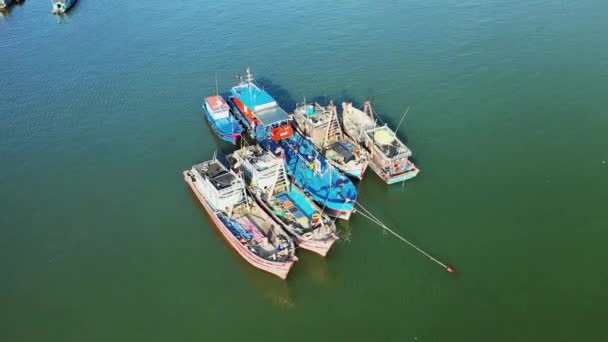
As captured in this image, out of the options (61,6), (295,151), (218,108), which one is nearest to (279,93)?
(218,108)

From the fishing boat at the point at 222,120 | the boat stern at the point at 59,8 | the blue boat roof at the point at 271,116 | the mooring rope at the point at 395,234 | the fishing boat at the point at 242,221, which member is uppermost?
the boat stern at the point at 59,8

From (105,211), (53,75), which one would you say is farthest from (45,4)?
(105,211)

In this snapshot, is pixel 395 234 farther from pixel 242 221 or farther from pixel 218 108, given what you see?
pixel 218 108

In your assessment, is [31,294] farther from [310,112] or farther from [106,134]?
[310,112]

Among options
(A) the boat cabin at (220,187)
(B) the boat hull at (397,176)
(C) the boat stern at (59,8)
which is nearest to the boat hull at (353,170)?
(B) the boat hull at (397,176)

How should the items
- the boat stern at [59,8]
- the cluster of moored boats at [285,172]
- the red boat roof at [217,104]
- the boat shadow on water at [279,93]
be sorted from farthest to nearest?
the boat stern at [59,8] → the boat shadow on water at [279,93] → the red boat roof at [217,104] → the cluster of moored boats at [285,172]

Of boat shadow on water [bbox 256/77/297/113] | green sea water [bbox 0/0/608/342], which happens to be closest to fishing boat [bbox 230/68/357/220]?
green sea water [bbox 0/0/608/342]

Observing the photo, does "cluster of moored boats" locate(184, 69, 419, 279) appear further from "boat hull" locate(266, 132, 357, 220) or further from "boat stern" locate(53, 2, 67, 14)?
"boat stern" locate(53, 2, 67, 14)

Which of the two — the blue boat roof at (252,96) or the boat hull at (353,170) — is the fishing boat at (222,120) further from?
the boat hull at (353,170)
